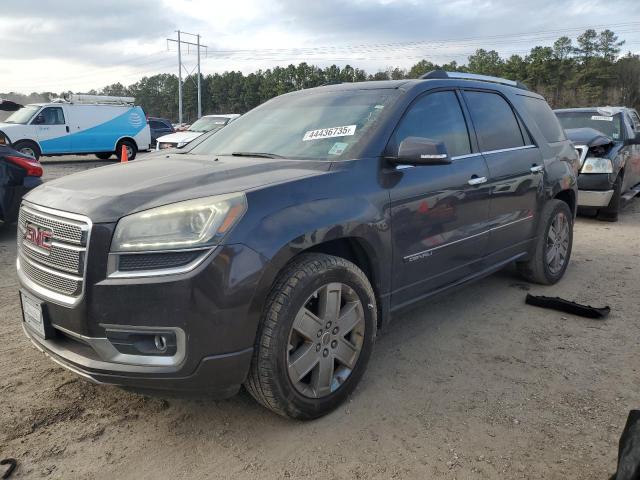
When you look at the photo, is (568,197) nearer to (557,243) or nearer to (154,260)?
(557,243)

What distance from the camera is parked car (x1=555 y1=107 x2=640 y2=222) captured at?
8016 millimetres

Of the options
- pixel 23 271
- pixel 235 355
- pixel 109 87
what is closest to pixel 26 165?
pixel 23 271

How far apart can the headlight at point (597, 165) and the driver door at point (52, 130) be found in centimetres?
1587

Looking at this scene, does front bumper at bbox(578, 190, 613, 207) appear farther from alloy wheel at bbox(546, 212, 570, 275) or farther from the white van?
the white van

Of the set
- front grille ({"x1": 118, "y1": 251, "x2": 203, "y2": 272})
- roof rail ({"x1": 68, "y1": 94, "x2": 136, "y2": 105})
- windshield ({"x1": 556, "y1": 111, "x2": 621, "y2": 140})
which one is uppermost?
roof rail ({"x1": 68, "y1": 94, "x2": 136, "y2": 105})

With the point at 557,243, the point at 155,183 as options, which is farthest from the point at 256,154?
the point at 557,243

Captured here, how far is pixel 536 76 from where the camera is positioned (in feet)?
176

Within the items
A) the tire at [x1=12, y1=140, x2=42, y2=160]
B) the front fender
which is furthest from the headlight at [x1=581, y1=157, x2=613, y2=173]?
the tire at [x1=12, y1=140, x2=42, y2=160]

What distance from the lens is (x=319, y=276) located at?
2.52 m

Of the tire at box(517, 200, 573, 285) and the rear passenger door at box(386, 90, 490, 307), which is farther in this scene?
the tire at box(517, 200, 573, 285)

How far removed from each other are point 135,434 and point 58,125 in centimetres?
1723

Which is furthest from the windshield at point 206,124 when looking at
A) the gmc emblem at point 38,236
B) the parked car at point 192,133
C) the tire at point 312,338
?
the tire at point 312,338

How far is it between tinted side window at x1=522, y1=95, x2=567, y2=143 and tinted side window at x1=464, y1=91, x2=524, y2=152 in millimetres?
474

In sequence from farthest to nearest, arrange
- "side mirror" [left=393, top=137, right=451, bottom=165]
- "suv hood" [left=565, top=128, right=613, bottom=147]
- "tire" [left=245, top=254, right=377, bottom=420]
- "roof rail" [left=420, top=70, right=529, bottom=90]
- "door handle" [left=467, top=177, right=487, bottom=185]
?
"suv hood" [left=565, top=128, right=613, bottom=147], "roof rail" [left=420, top=70, right=529, bottom=90], "door handle" [left=467, top=177, right=487, bottom=185], "side mirror" [left=393, top=137, right=451, bottom=165], "tire" [left=245, top=254, right=377, bottom=420]
